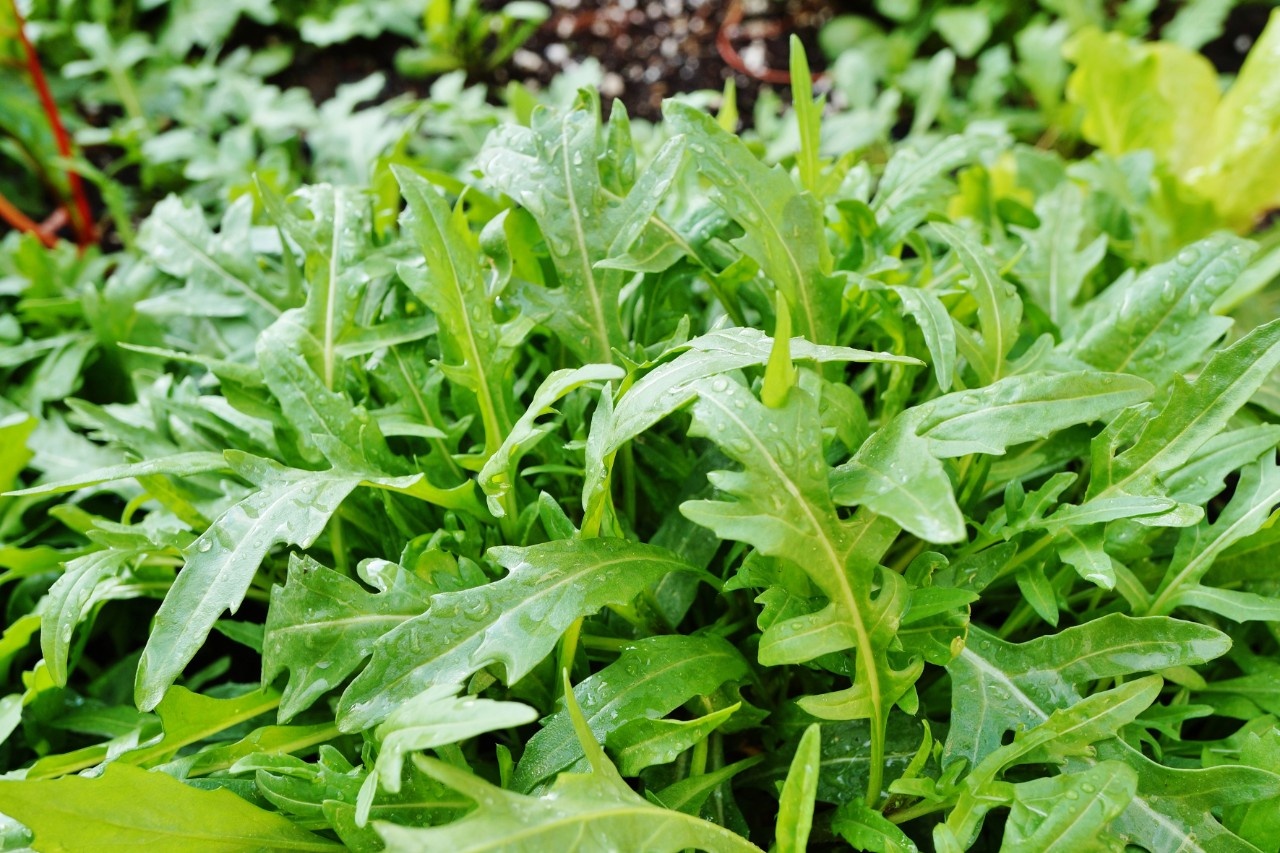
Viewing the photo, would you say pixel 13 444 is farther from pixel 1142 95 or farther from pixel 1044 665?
pixel 1142 95

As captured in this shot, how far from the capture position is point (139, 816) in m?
0.70

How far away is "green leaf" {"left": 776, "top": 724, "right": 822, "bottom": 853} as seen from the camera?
2.10ft

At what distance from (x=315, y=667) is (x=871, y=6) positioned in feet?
6.53

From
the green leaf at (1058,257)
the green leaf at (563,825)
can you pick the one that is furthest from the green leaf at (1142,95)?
the green leaf at (563,825)

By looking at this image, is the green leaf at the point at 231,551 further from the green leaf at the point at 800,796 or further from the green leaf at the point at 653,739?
the green leaf at the point at 800,796

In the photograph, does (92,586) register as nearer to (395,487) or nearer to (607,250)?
(395,487)

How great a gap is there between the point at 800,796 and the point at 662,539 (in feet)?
0.95

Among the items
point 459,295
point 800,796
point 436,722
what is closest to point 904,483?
point 800,796

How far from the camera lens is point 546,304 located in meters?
0.91

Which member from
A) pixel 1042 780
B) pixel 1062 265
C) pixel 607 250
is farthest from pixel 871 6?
pixel 1042 780

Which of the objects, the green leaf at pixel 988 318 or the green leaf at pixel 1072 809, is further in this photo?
the green leaf at pixel 988 318

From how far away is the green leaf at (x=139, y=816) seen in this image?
2.16 feet

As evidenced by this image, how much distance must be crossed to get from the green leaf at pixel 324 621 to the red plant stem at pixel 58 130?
4.00 ft

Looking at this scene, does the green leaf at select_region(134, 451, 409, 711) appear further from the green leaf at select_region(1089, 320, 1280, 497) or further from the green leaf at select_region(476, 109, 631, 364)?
the green leaf at select_region(1089, 320, 1280, 497)
